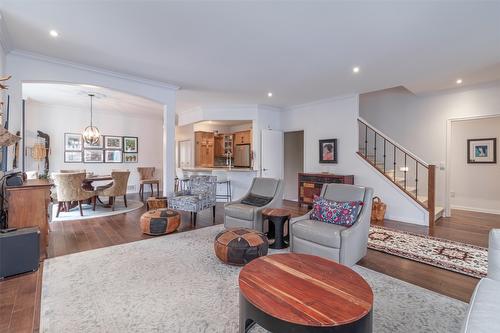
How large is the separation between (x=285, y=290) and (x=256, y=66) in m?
3.52

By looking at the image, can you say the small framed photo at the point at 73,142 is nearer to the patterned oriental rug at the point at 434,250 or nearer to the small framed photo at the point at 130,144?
the small framed photo at the point at 130,144

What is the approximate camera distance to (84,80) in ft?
13.4

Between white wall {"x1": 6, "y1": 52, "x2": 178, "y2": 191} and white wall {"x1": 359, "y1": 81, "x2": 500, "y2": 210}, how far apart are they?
202 inches

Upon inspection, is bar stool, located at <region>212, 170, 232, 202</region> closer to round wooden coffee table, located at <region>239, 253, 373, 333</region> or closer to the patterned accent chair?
the patterned accent chair

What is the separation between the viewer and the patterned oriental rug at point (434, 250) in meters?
2.83

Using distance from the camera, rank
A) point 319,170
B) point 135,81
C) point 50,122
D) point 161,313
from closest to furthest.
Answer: point 161,313, point 135,81, point 319,170, point 50,122

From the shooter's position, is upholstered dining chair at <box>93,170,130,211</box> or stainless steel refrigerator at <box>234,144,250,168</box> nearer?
upholstered dining chair at <box>93,170,130,211</box>

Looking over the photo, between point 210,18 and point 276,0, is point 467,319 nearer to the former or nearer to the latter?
point 276,0

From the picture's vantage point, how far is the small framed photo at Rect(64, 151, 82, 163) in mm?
7305

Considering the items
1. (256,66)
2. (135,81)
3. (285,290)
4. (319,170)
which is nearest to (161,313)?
(285,290)

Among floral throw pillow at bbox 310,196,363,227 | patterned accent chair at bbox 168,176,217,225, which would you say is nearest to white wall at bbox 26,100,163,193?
patterned accent chair at bbox 168,176,217,225

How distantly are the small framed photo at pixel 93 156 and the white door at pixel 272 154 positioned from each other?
205 inches

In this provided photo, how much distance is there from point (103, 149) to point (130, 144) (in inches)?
33.4

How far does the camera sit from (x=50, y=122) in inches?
278
